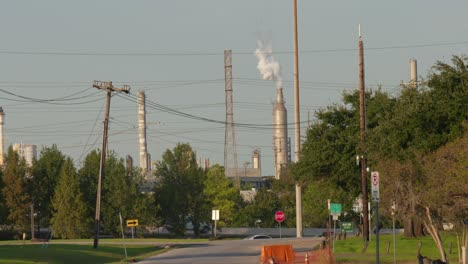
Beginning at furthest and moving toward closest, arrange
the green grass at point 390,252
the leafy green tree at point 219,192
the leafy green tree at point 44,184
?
the leafy green tree at point 219,192, the leafy green tree at point 44,184, the green grass at point 390,252

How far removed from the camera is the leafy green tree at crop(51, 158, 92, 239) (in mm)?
95938

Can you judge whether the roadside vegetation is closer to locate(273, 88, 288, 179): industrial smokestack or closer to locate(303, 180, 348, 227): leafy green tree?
locate(303, 180, 348, 227): leafy green tree

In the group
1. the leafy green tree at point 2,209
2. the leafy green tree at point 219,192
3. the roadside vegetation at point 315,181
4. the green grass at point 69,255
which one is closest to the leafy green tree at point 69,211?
the roadside vegetation at point 315,181

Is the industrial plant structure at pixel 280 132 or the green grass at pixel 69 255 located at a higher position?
the industrial plant structure at pixel 280 132

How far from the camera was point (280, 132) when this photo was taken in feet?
520

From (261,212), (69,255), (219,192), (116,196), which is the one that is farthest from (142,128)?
(69,255)

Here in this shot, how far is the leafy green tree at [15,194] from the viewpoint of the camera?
99.9 meters

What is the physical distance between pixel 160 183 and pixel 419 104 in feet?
222

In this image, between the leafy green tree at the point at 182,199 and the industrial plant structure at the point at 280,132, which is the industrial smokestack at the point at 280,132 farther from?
the leafy green tree at the point at 182,199

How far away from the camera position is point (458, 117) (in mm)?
44812

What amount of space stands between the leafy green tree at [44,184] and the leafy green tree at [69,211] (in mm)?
6025

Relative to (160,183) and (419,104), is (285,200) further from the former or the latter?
(419,104)

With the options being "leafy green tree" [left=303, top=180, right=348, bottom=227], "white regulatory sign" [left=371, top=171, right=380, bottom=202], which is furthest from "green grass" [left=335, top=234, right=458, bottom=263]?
"leafy green tree" [left=303, top=180, right=348, bottom=227]

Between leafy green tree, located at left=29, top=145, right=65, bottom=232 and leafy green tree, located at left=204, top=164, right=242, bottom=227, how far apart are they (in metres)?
16.5
